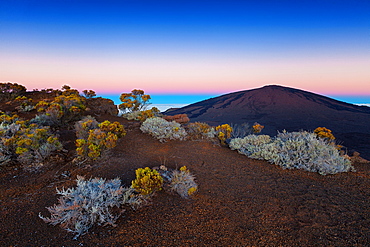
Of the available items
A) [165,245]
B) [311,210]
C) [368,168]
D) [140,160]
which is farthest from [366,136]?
[165,245]

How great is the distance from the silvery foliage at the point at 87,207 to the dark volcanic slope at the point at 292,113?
1559 centimetres

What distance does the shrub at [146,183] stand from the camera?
3049 millimetres

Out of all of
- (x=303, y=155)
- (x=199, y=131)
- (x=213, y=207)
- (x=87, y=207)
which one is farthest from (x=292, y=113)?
(x=87, y=207)

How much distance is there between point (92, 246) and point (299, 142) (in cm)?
541

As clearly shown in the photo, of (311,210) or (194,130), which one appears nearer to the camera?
(311,210)

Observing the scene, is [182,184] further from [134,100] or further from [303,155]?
[134,100]

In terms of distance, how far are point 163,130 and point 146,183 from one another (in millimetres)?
3780

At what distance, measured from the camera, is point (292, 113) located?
24.5 meters

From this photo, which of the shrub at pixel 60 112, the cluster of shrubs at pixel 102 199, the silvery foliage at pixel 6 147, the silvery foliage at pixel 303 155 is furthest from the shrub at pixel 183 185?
the shrub at pixel 60 112

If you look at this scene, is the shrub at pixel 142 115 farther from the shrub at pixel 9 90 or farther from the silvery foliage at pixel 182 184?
the shrub at pixel 9 90

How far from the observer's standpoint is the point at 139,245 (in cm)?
217

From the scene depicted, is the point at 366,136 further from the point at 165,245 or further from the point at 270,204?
the point at 165,245

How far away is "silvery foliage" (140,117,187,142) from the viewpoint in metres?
6.65

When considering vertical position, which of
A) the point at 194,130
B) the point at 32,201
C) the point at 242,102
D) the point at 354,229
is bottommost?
the point at 32,201
